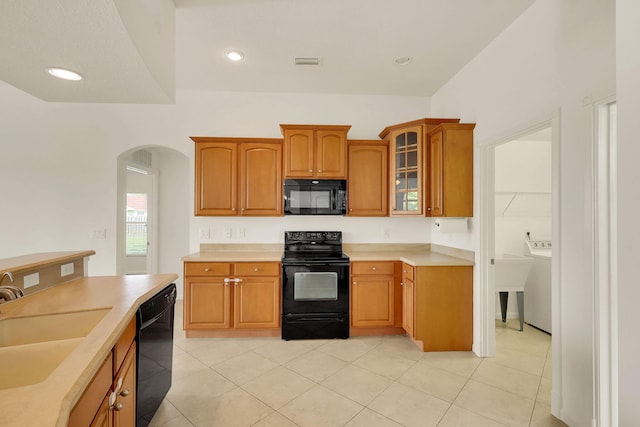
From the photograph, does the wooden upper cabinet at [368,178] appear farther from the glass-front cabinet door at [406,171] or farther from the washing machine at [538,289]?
the washing machine at [538,289]

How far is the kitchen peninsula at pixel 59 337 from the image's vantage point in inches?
24.7

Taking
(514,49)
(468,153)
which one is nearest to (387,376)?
(468,153)

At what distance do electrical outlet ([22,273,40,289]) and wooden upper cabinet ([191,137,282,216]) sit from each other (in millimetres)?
1614

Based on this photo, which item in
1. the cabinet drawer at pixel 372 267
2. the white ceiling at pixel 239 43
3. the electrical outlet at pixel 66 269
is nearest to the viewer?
the white ceiling at pixel 239 43

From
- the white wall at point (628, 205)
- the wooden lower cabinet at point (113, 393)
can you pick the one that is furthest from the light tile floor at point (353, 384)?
the white wall at point (628, 205)

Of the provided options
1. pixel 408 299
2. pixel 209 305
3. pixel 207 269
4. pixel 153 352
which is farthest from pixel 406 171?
pixel 153 352

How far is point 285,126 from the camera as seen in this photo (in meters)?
3.13

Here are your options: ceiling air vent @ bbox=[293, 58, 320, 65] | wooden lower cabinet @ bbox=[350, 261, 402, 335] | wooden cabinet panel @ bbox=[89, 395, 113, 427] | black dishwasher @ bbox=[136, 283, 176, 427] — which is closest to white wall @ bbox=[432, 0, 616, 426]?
wooden lower cabinet @ bbox=[350, 261, 402, 335]

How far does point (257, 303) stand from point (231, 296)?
0.29m

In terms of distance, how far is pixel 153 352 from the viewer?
1.69 metres

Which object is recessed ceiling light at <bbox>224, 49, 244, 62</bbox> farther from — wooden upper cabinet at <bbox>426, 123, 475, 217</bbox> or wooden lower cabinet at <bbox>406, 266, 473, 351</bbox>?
wooden lower cabinet at <bbox>406, 266, 473, 351</bbox>

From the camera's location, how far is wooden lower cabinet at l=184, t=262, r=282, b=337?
9.59 feet

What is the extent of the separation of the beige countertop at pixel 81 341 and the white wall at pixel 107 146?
1.74 meters

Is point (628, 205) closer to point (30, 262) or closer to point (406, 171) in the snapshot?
point (406, 171)
